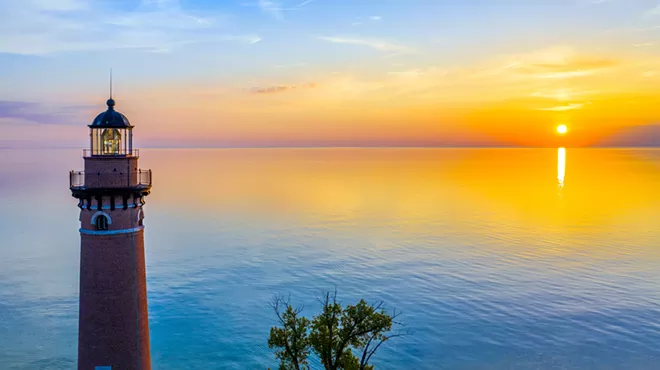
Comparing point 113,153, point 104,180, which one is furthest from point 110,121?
point 104,180

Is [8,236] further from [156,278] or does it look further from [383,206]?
[383,206]

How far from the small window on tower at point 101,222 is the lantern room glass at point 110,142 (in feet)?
9.00

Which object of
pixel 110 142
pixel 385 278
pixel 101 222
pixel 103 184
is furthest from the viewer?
pixel 385 278

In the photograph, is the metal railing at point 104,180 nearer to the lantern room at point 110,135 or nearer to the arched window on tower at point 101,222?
the lantern room at point 110,135

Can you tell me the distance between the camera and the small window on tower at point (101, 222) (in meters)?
20.5

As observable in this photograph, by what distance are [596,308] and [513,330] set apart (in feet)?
33.6

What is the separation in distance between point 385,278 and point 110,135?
135ft

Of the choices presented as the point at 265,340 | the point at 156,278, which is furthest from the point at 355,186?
the point at 265,340

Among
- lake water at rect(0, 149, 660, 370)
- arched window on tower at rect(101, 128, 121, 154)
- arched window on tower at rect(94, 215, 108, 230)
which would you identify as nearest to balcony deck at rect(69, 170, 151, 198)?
arched window on tower at rect(94, 215, 108, 230)

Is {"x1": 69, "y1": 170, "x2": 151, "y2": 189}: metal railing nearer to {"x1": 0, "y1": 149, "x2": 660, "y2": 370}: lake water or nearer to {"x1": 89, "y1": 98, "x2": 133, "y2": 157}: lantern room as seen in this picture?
{"x1": 89, "y1": 98, "x2": 133, "y2": 157}: lantern room

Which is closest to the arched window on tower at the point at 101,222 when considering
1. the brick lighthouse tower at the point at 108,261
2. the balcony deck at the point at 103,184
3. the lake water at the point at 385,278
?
the brick lighthouse tower at the point at 108,261

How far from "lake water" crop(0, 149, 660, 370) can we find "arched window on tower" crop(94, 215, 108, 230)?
825 inches

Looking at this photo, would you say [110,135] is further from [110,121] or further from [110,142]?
[110,121]

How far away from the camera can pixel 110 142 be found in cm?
2161
